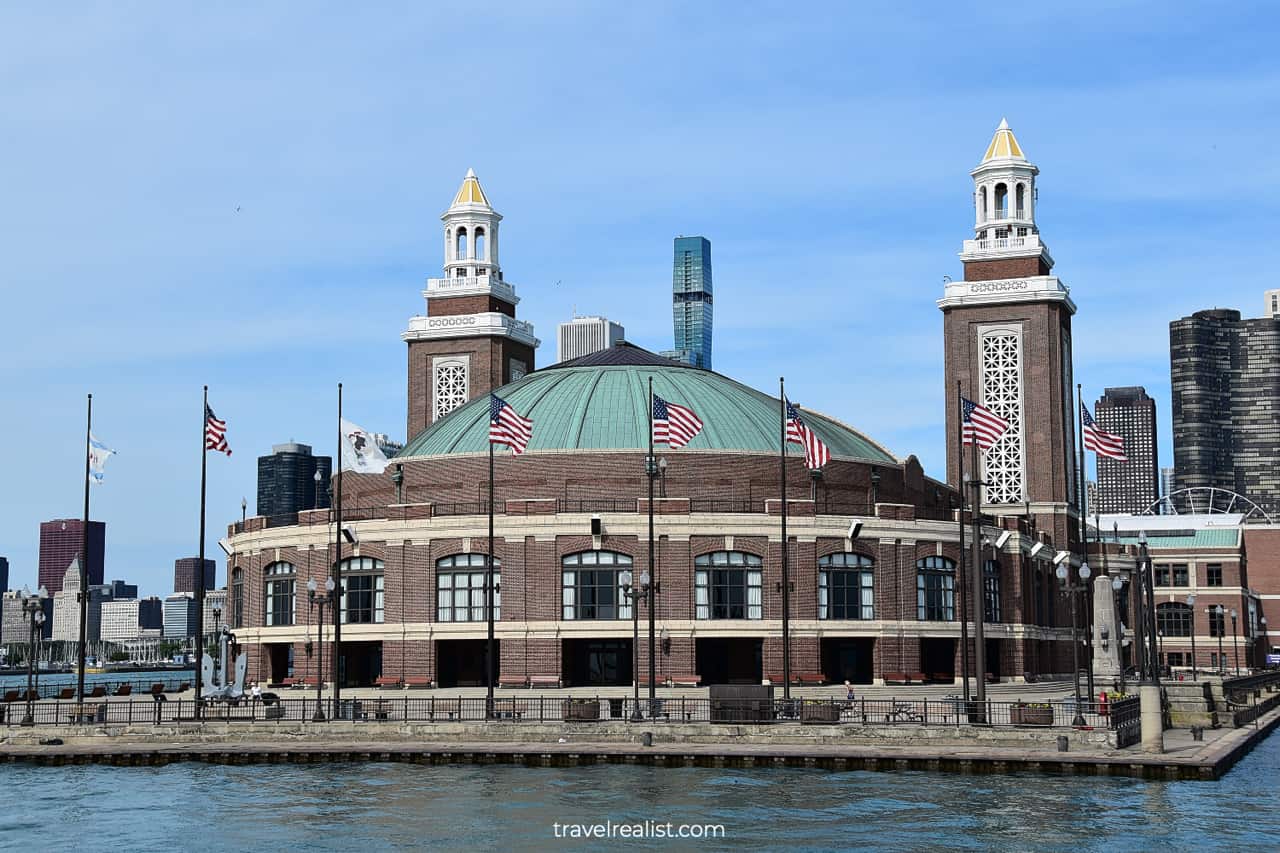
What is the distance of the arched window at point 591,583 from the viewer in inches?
3381

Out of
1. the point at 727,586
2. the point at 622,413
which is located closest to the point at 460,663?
the point at 727,586

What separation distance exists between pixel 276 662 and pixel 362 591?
10667 mm

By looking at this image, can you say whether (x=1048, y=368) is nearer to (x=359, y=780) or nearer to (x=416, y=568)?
(x=416, y=568)

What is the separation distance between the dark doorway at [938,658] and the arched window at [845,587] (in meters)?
6.74

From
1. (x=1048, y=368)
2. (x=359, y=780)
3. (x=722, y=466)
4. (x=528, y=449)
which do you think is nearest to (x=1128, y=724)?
(x=359, y=780)

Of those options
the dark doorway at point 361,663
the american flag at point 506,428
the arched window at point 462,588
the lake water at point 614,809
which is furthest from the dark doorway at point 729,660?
the lake water at point 614,809

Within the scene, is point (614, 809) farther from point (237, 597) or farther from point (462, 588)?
point (237, 597)

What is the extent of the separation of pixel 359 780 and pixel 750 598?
3681cm

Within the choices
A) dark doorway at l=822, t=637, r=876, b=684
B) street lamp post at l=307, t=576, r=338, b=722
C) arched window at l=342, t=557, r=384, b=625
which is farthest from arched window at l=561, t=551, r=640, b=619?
dark doorway at l=822, t=637, r=876, b=684

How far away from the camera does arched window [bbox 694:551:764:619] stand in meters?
86.0

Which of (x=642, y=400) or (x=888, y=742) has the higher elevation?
(x=642, y=400)

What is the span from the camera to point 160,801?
49438 millimetres

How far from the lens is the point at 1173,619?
527ft

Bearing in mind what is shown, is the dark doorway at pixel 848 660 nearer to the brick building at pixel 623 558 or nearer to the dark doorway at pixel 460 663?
the brick building at pixel 623 558
